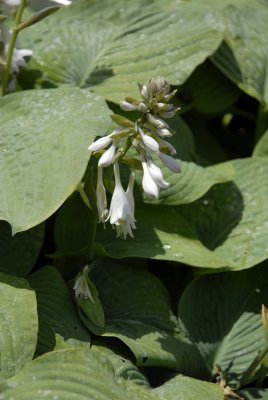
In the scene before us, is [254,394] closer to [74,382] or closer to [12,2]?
[74,382]

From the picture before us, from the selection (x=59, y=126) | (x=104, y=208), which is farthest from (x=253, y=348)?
(x=59, y=126)

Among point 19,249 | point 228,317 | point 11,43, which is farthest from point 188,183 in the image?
point 11,43

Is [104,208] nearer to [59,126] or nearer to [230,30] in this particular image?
[59,126]

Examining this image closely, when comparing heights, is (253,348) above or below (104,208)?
below

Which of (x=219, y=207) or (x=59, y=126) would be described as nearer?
(x=59, y=126)

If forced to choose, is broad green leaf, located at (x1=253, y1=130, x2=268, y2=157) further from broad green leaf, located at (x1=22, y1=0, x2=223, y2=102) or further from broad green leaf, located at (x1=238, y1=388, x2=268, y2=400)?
broad green leaf, located at (x1=238, y1=388, x2=268, y2=400)

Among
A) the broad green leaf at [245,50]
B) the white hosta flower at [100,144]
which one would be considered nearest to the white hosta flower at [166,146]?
the white hosta flower at [100,144]

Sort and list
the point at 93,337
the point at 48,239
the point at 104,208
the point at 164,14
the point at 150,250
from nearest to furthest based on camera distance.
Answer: the point at 104,208 → the point at 93,337 → the point at 150,250 → the point at 48,239 → the point at 164,14
